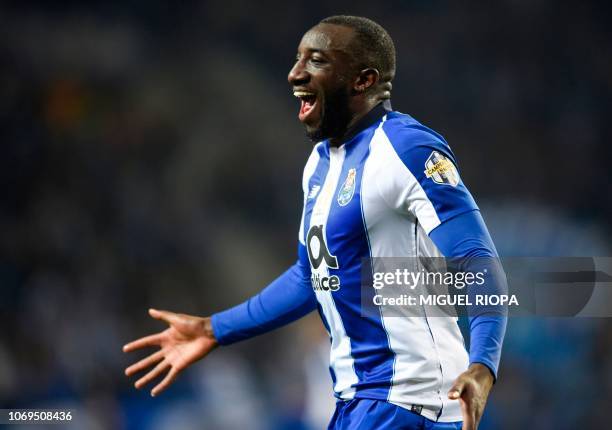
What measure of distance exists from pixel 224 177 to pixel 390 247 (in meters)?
6.81

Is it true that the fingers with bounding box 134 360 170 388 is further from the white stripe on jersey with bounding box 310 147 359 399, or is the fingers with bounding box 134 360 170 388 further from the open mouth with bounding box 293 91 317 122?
the open mouth with bounding box 293 91 317 122

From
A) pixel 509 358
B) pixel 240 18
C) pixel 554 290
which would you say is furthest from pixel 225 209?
pixel 554 290

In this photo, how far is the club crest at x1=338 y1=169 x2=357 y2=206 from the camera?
10.3 feet

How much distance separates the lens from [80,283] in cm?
830

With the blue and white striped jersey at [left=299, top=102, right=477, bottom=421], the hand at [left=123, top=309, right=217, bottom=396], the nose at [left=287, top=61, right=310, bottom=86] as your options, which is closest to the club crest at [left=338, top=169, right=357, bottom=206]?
the blue and white striped jersey at [left=299, top=102, right=477, bottom=421]

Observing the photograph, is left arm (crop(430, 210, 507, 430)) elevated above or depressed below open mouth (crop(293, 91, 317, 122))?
below

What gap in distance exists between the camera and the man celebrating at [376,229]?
289 cm

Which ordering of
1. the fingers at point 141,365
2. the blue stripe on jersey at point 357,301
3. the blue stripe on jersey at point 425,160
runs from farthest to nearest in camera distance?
the fingers at point 141,365 → the blue stripe on jersey at point 357,301 → the blue stripe on jersey at point 425,160

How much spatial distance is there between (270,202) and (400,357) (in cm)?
678

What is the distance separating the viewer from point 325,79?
132 inches

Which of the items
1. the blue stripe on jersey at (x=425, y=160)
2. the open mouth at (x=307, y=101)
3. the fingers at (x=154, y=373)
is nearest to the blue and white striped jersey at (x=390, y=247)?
the blue stripe on jersey at (x=425, y=160)

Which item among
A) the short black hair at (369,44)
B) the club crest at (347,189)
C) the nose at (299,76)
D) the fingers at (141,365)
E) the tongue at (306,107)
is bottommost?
the fingers at (141,365)

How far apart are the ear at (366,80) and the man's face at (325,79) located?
34 millimetres

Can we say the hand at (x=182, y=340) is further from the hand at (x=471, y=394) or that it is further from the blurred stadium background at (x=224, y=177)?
the blurred stadium background at (x=224, y=177)
